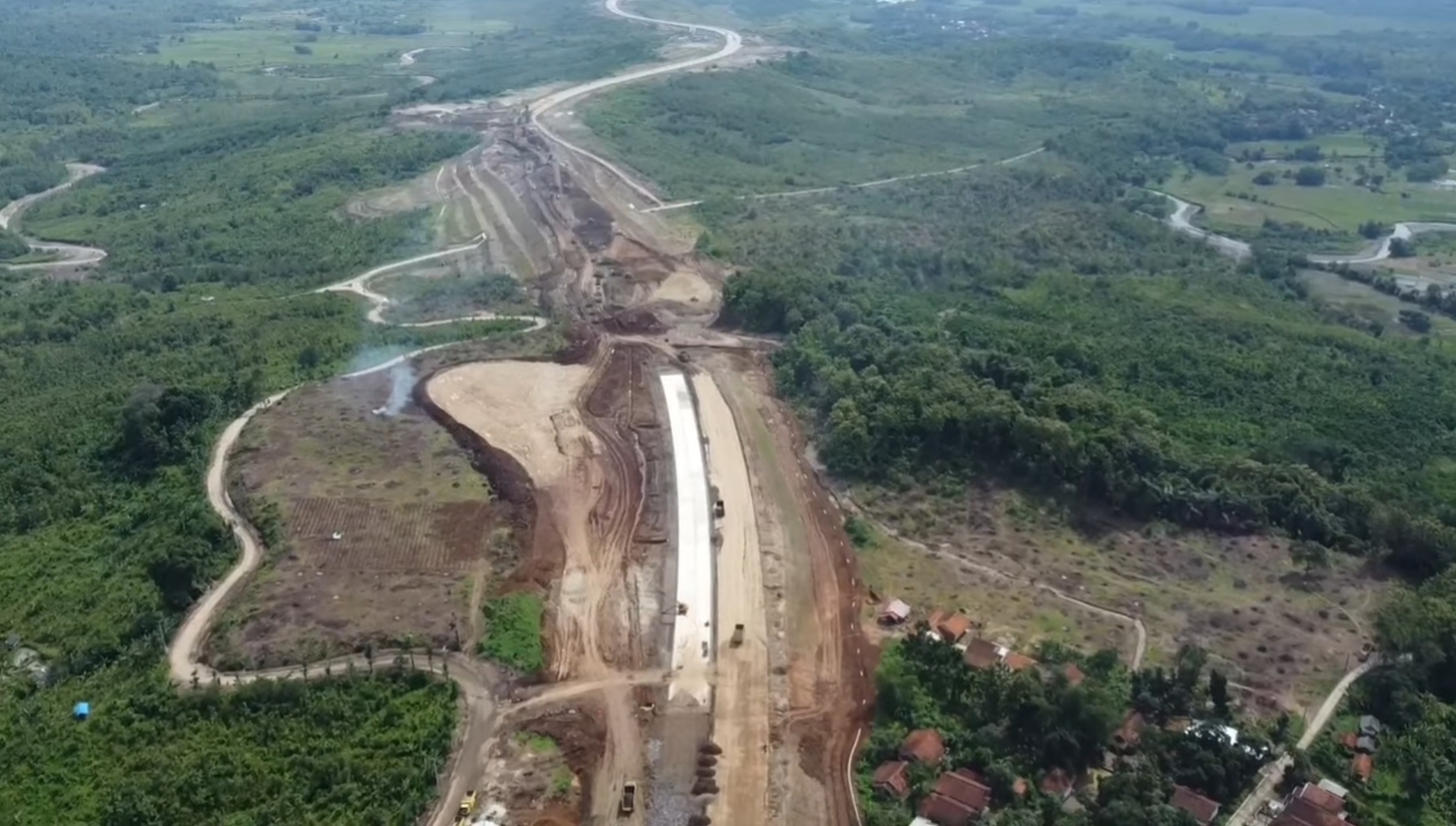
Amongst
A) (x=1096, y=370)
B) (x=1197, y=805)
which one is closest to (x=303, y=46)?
(x=1096, y=370)

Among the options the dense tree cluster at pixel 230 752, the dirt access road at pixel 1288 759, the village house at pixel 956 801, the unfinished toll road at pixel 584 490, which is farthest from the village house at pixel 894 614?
the dense tree cluster at pixel 230 752

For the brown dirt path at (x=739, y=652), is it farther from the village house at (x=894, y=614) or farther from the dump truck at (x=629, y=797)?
the village house at (x=894, y=614)

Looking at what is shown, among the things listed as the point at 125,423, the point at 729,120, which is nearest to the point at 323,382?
the point at 125,423

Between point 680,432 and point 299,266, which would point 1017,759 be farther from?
point 299,266

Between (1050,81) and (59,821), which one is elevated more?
(1050,81)

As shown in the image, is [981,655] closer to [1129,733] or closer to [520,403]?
[1129,733]
